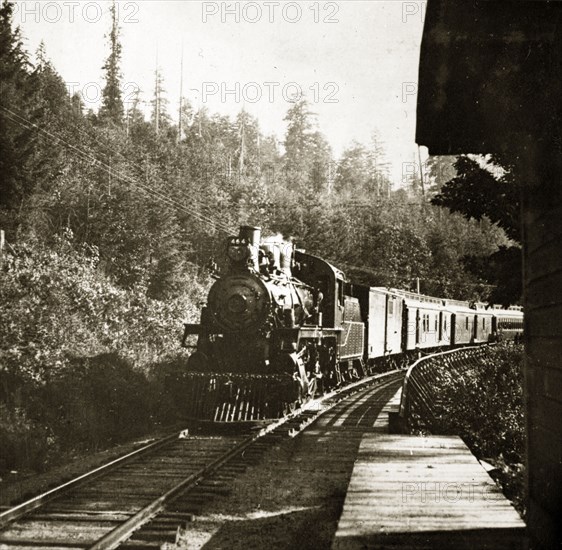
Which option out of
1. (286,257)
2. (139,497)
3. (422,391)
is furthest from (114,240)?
(139,497)

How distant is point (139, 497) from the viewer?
751 centimetres

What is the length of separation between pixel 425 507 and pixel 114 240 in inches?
1105

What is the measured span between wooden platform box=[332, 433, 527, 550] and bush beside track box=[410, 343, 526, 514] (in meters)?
2.20

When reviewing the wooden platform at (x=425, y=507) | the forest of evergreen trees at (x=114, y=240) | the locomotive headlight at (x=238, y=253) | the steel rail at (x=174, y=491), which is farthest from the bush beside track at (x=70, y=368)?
the wooden platform at (x=425, y=507)

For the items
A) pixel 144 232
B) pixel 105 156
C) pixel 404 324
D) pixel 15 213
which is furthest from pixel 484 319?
pixel 15 213

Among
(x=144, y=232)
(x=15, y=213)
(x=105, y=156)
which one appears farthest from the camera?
(x=105, y=156)

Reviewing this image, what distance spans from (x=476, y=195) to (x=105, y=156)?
31.2 metres

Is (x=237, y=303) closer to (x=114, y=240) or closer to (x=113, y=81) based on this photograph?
(x=114, y=240)

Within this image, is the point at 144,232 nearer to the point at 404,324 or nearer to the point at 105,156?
the point at 105,156

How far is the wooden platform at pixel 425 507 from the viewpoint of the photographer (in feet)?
12.6

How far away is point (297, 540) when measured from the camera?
6.20m

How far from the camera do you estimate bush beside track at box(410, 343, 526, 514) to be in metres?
8.66

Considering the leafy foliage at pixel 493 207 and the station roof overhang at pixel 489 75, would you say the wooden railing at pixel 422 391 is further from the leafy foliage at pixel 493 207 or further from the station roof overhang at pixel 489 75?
the station roof overhang at pixel 489 75

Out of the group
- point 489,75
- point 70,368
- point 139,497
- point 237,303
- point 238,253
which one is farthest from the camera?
point 70,368
